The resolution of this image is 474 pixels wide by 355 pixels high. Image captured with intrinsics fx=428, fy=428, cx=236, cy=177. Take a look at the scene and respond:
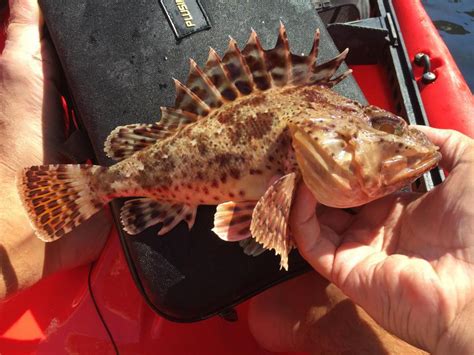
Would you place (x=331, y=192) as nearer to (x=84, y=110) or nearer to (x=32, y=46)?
(x=84, y=110)

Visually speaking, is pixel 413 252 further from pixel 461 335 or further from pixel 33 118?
pixel 33 118

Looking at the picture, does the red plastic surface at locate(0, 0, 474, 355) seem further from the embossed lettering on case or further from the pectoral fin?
the embossed lettering on case

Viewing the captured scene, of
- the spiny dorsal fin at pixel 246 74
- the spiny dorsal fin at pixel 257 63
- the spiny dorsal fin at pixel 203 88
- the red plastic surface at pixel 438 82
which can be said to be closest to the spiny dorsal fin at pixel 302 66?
the spiny dorsal fin at pixel 246 74

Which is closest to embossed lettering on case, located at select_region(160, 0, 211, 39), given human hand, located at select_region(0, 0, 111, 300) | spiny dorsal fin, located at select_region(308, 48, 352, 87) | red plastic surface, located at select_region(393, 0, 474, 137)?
spiny dorsal fin, located at select_region(308, 48, 352, 87)

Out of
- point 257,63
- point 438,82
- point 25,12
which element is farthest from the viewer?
point 438,82

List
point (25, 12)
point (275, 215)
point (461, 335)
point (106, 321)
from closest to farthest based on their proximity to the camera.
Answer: point (461, 335) < point (275, 215) < point (106, 321) < point (25, 12)

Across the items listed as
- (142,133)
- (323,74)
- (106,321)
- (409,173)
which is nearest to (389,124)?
(409,173)

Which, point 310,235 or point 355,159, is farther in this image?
point 310,235
